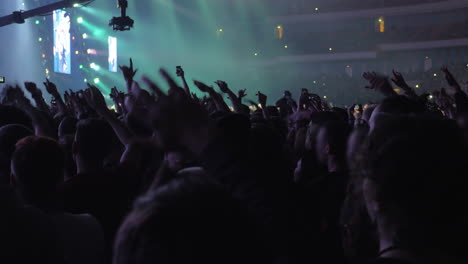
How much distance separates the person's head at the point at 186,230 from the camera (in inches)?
40.1

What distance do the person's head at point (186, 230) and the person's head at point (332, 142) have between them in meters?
2.40

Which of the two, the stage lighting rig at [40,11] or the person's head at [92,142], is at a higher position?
the stage lighting rig at [40,11]

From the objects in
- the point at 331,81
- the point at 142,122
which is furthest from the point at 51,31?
the point at 142,122

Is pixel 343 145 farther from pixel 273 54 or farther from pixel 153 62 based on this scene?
pixel 273 54

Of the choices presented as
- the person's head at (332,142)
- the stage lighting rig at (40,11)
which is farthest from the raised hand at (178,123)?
the stage lighting rig at (40,11)

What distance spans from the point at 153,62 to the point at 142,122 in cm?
3805

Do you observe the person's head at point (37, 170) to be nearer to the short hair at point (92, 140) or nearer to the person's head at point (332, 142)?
the short hair at point (92, 140)

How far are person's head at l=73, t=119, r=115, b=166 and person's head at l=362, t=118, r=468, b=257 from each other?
2.33 meters

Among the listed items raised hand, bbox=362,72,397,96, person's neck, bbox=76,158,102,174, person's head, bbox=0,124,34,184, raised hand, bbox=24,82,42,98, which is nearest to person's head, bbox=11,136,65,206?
person's neck, bbox=76,158,102,174

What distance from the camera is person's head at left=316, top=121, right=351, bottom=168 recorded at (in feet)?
11.3

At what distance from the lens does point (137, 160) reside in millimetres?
2986

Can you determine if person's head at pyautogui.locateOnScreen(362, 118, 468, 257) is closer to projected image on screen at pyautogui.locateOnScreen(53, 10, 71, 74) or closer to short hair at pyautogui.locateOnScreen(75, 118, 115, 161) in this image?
short hair at pyautogui.locateOnScreen(75, 118, 115, 161)

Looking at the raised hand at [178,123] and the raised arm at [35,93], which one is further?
the raised arm at [35,93]

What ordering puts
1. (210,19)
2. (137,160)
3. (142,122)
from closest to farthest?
(137,160), (142,122), (210,19)
